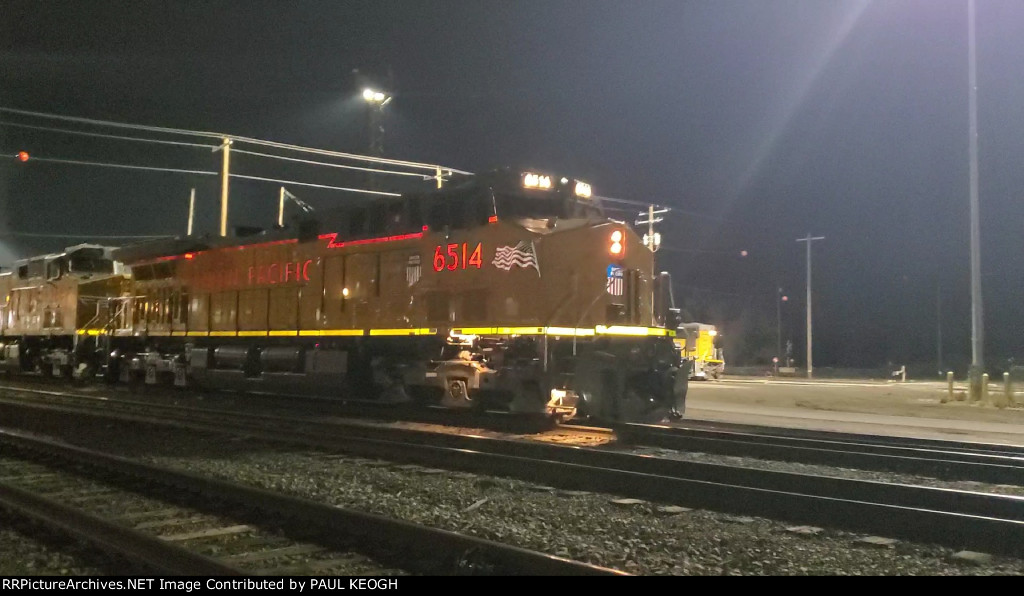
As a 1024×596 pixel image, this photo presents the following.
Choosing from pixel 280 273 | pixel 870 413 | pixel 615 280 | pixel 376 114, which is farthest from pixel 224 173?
pixel 870 413

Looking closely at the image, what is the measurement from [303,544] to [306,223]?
36.1ft

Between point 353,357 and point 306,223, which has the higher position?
point 306,223

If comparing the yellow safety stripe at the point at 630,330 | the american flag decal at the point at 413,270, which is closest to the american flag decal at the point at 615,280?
the yellow safety stripe at the point at 630,330

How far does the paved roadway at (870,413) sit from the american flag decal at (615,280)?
5.16 meters

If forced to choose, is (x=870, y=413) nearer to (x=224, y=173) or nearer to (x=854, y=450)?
(x=854, y=450)

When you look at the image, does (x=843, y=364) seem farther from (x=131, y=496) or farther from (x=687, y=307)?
(x=131, y=496)

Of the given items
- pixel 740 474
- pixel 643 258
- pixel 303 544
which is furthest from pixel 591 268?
pixel 303 544

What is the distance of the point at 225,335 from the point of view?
18109mm

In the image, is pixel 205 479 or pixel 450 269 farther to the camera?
pixel 450 269

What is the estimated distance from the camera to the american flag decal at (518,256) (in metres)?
12.2

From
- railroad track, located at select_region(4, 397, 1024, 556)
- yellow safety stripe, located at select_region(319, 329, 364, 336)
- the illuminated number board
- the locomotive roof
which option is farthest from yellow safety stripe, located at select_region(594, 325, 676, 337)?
yellow safety stripe, located at select_region(319, 329, 364, 336)

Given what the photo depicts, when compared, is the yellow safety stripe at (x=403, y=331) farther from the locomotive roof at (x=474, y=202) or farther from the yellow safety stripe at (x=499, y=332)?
the locomotive roof at (x=474, y=202)

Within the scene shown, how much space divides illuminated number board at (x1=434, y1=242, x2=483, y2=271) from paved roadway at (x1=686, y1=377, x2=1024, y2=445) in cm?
672

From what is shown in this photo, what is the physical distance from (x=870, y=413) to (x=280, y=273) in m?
14.0
